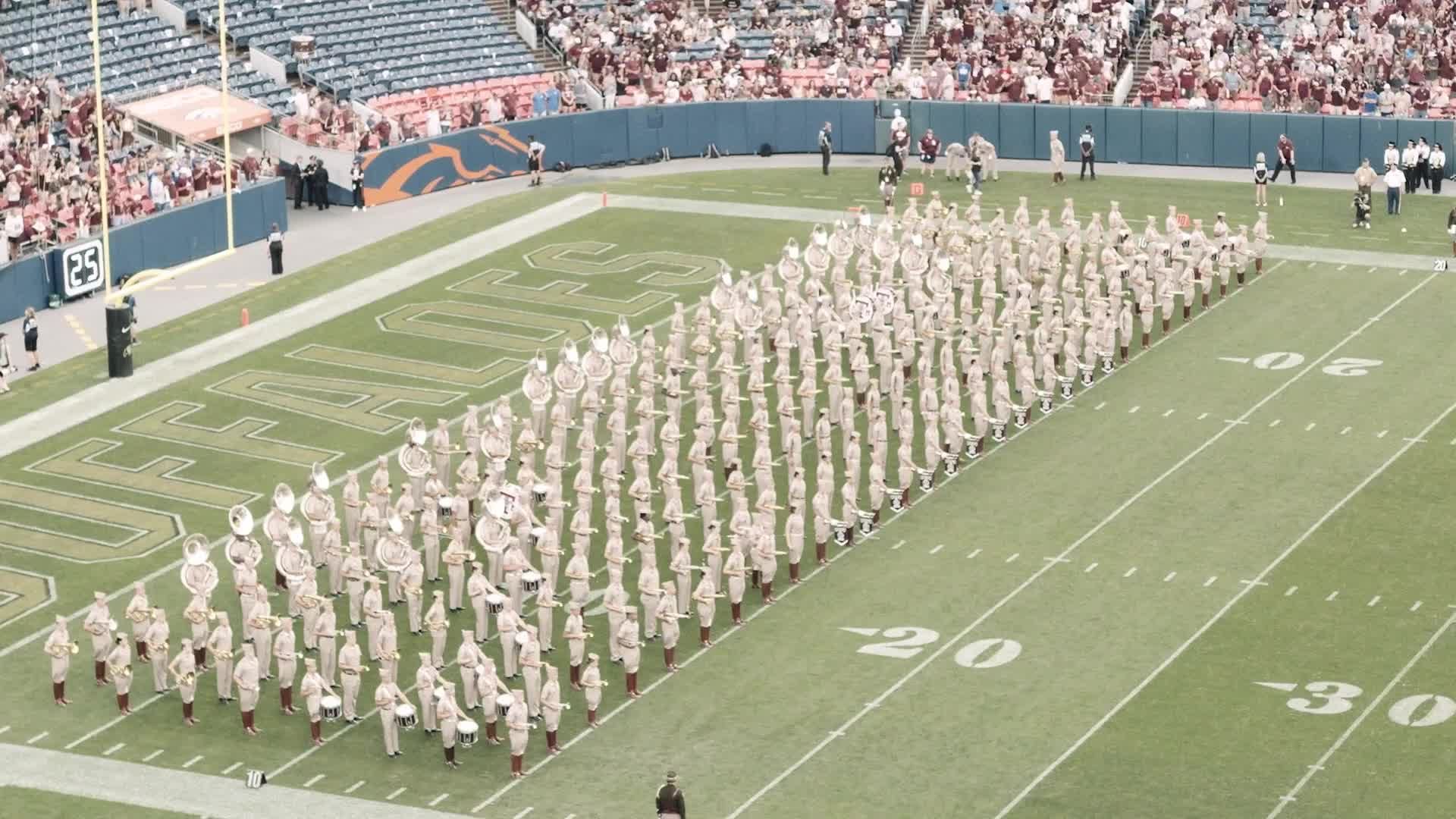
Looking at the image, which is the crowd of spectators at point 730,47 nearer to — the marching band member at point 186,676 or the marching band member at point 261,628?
the marching band member at point 261,628

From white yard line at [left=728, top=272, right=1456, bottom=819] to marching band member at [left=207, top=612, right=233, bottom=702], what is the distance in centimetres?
701

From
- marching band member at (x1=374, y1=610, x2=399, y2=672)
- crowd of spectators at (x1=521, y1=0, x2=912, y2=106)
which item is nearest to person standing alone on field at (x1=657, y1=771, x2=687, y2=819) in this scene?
marching band member at (x1=374, y1=610, x2=399, y2=672)

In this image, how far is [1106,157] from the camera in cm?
6175

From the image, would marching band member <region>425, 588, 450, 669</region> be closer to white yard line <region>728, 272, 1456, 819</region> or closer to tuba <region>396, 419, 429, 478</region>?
tuba <region>396, 419, 429, 478</region>

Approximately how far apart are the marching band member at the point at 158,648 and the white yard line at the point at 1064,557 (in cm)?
790

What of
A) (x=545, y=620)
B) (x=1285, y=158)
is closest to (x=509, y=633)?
(x=545, y=620)

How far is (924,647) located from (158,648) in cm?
941

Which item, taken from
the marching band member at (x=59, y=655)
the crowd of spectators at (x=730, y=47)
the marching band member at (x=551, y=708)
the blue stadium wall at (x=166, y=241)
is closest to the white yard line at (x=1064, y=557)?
the marching band member at (x=551, y=708)

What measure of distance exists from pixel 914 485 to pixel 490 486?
287 inches

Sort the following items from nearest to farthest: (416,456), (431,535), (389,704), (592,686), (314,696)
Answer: (389,704)
(314,696)
(592,686)
(431,535)
(416,456)

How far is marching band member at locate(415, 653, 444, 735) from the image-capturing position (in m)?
30.8

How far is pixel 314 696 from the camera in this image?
31000mm

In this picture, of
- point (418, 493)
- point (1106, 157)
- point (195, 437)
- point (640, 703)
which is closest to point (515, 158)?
point (1106, 157)

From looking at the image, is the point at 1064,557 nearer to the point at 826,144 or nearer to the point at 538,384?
the point at 538,384
